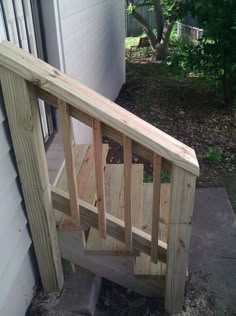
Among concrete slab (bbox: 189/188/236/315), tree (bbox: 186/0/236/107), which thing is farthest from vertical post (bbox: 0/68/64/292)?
tree (bbox: 186/0/236/107)

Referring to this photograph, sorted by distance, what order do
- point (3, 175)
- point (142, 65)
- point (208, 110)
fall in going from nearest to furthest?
1. point (3, 175)
2. point (208, 110)
3. point (142, 65)

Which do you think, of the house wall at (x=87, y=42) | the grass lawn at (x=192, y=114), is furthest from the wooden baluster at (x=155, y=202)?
the grass lawn at (x=192, y=114)

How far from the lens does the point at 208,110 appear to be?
5.55 m

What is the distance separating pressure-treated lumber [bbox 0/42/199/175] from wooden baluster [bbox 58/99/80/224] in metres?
0.07

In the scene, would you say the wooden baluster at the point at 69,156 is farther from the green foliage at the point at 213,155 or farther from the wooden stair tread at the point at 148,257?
the green foliage at the point at 213,155

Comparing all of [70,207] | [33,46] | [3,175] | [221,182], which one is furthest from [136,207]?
[221,182]

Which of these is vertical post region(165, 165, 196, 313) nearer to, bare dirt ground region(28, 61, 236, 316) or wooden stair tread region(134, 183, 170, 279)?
wooden stair tread region(134, 183, 170, 279)

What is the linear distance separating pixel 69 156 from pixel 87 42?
2.61 metres

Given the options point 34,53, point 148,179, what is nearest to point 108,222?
point 34,53

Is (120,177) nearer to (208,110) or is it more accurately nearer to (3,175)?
(3,175)

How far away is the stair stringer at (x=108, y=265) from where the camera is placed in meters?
1.83

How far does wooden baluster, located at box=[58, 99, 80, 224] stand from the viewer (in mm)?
1380

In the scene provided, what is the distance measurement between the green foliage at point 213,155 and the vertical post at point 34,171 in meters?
2.58

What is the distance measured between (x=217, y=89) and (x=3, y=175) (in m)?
5.16
